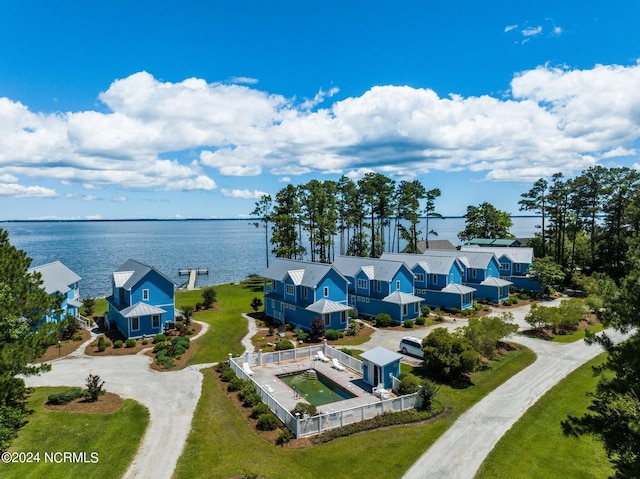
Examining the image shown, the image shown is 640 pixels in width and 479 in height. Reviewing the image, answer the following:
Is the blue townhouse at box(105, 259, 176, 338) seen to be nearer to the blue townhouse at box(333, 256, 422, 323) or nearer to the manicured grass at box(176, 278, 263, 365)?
Result: the manicured grass at box(176, 278, 263, 365)

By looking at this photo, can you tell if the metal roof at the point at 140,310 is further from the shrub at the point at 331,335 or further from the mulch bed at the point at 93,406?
the shrub at the point at 331,335

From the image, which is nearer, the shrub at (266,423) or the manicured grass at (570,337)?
the shrub at (266,423)

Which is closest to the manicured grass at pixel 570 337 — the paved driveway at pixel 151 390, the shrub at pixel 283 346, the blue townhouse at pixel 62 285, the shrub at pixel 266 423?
the shrub at pixel 283 346

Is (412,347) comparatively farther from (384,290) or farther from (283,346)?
(384,290)

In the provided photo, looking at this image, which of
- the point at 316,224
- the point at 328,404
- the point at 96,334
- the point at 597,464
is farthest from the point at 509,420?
the point at 316,224

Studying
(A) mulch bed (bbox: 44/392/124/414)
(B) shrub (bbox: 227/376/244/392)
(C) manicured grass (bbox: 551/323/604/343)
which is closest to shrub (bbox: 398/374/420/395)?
(B) shrub (bbox: 227/376/244/392)
